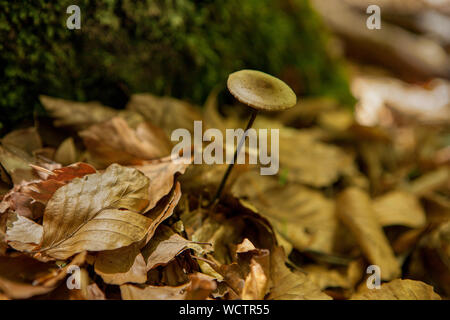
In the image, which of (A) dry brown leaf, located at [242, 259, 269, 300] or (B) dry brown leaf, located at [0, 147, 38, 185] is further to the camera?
(B) dry brown leaf, located at [0, 147, 38, 185]

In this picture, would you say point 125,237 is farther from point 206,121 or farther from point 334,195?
point 334,195

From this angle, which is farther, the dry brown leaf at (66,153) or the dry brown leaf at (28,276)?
the dry brown leaf at (66,153)

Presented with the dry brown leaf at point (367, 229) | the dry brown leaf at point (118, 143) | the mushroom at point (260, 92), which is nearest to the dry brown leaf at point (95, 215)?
the dry brown leaf at point (118, 143)

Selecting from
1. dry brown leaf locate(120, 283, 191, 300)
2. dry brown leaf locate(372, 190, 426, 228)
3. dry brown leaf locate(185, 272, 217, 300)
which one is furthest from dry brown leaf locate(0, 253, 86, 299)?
dry brown leaf locate(372, 190, 426, 228)

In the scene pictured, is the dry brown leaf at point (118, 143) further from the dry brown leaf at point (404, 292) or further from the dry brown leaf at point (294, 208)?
the dry brown leaf at point (404, 292)

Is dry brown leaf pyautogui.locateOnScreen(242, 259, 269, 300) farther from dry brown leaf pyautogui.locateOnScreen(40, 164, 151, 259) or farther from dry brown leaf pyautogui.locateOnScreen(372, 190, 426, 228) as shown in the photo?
dry brown leaf pyautogui.locateOnScreen(372, 190, 426, 228)

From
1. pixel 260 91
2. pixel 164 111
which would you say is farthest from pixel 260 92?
pixel 164 111
